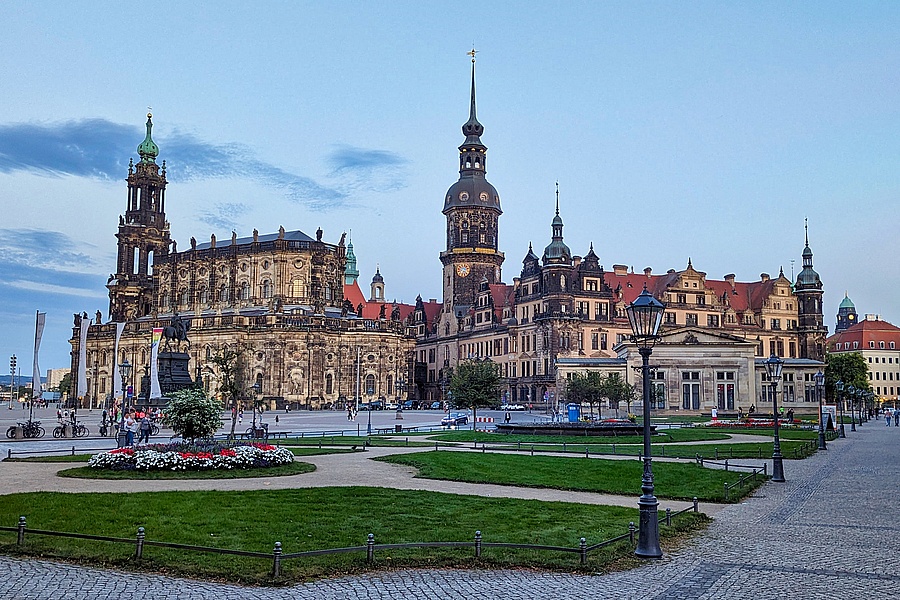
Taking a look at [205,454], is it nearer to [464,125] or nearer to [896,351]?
[464,125]

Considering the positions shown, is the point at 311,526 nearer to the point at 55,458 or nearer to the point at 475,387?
the point at 55,458

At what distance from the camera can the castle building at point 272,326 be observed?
114500 mm

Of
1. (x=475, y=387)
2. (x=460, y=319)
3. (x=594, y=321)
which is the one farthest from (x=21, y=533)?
(x=460, y=319)

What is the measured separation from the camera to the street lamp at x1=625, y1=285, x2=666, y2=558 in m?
14.6

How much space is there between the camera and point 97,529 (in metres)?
15.8

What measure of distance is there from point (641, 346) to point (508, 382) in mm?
95960

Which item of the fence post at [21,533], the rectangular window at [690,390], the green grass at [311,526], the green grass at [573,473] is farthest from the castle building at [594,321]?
the fence post at [21,533]

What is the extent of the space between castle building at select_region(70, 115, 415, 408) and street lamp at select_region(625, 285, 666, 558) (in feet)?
305

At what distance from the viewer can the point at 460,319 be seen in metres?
130

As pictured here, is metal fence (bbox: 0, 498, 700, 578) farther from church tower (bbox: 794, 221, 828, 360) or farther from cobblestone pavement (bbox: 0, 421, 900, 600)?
church tower (bbox: 794, 221, 828, 360)

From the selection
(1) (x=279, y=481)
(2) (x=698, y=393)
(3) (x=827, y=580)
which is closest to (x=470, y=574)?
(3) (x=827, y=580)

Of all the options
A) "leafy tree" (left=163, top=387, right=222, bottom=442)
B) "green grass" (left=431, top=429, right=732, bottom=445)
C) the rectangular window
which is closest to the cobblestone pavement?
"leafy tree" (left=163, top=387, right=222, bottom=442)

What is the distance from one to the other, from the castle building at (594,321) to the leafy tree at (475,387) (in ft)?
80.1

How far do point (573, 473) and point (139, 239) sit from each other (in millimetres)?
130441
